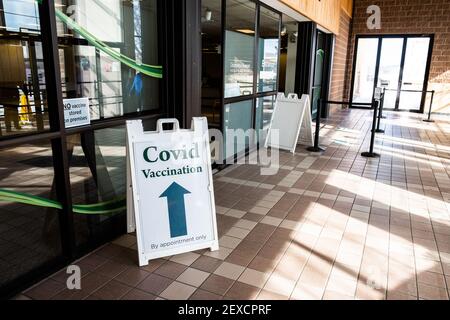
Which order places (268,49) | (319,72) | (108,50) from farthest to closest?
(319,72) → (268,49) → (108,50)

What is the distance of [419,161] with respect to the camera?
5.45m

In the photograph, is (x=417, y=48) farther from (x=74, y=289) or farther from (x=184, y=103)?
(x=74, y=289)

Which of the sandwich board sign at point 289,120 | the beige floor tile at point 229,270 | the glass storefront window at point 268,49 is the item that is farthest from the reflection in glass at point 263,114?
the beige floor tile at point 229,270

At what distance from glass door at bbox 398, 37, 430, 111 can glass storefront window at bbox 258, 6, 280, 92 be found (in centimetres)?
657

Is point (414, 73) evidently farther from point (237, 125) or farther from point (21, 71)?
point (21, 71)

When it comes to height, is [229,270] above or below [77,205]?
below

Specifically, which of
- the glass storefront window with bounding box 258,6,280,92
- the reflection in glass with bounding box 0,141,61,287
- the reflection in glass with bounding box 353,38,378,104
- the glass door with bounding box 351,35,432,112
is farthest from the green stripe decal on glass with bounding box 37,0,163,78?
the reflection in glass with bounding box 353,38,378,104

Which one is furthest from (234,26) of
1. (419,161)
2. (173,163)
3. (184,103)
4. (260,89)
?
(419,161)

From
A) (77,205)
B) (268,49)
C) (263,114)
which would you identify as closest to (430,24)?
(268,49)

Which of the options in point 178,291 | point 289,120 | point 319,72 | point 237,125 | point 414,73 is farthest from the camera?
point 414,73

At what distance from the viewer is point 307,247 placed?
2734 mm

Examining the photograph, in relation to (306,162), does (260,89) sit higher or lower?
higher

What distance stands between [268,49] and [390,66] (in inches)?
300
